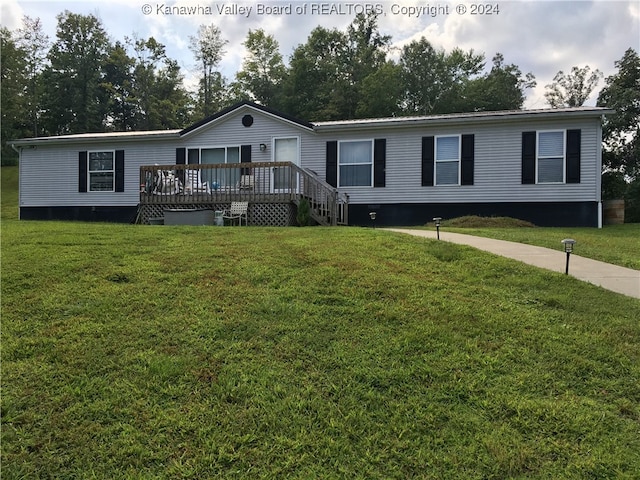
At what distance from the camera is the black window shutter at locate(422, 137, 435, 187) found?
12867 mm

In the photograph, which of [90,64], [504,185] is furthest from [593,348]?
[90,64]

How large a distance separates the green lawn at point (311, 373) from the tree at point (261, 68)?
32601mm

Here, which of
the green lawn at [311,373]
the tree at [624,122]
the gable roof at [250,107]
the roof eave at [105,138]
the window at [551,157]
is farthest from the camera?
the tree at [624,122]

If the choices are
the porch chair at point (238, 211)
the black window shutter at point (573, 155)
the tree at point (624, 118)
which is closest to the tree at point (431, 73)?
the tree at point (624, 118)

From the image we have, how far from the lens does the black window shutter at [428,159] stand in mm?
12867

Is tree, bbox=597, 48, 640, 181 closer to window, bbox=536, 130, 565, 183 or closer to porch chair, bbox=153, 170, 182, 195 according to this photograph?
window, bbox=536, 130, 565, 183

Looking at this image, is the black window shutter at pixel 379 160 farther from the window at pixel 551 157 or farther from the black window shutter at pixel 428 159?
the window at pixel 551 157

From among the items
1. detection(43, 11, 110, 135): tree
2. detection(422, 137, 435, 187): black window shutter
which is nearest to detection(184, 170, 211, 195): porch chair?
detection(422, 137, 435, 187): black window shutter

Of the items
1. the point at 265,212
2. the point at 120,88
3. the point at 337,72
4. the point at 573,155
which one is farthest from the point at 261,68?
the point at 573,155

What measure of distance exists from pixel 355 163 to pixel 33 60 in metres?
36.1

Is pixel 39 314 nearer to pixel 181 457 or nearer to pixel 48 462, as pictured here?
pixel 48 462

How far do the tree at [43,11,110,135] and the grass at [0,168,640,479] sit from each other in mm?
35927

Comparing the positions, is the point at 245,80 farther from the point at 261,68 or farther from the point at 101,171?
the point at 101,171

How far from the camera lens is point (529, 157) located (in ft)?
40.1
